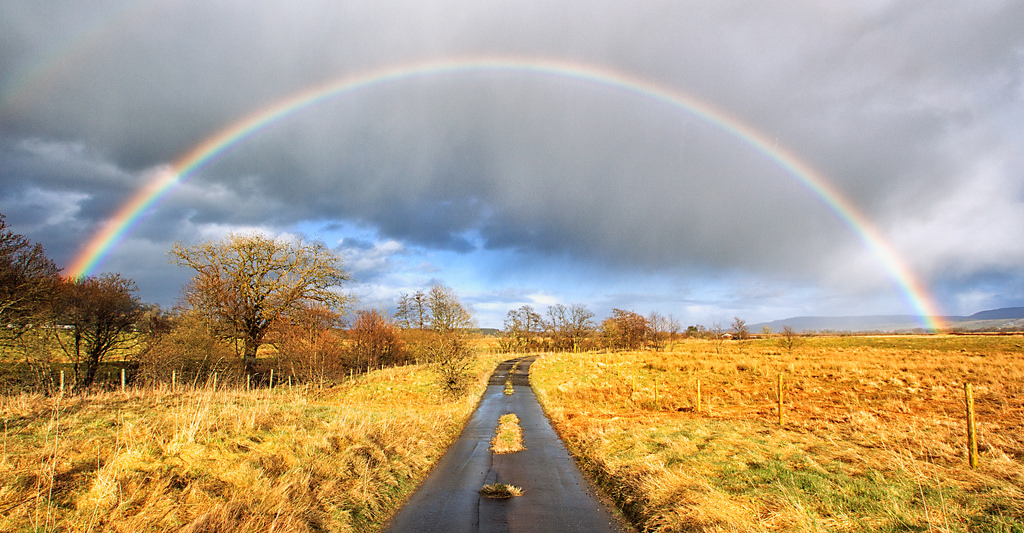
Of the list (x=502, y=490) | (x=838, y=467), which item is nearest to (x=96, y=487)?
(x=502, y=490)

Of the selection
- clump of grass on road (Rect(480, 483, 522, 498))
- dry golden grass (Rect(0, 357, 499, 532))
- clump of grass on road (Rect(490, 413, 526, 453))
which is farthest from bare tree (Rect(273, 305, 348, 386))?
clump of grass on road (Rect(480, 483, 522, 498))

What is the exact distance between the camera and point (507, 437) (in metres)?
17.3

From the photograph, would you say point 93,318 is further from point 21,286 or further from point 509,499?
point 509,499

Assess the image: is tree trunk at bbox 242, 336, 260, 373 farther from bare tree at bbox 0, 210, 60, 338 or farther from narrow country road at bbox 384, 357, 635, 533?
narrow country road at bbox 384, 357, 635, 533

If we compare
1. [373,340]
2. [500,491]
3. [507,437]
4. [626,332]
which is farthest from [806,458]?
[626,332]

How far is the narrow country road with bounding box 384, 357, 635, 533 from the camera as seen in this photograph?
8.48 meters

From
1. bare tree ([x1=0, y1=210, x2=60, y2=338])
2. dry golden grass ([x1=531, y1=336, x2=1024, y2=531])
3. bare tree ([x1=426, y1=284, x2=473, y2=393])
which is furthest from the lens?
bare tree ([x1=426, y1=284, x2=473, y2=393])

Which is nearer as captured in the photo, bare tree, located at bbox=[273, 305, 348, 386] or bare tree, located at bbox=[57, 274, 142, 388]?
bare tree, located at bbox=[57, 274, 142, 388]

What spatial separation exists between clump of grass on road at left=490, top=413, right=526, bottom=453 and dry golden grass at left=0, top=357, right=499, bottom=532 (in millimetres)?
2420

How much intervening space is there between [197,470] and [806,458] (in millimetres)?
13029

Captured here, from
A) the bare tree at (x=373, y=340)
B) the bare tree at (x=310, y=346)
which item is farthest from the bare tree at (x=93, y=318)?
the bare tree at (x=373, y=340)

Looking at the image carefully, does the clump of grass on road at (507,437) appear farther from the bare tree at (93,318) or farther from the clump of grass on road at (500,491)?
the bare tree at (93,318)

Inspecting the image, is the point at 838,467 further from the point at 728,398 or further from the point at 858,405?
the point at 728,398

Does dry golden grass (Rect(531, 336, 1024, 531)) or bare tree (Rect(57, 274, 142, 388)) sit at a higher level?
bare tree (Rect(57, 274, 142, 388))
